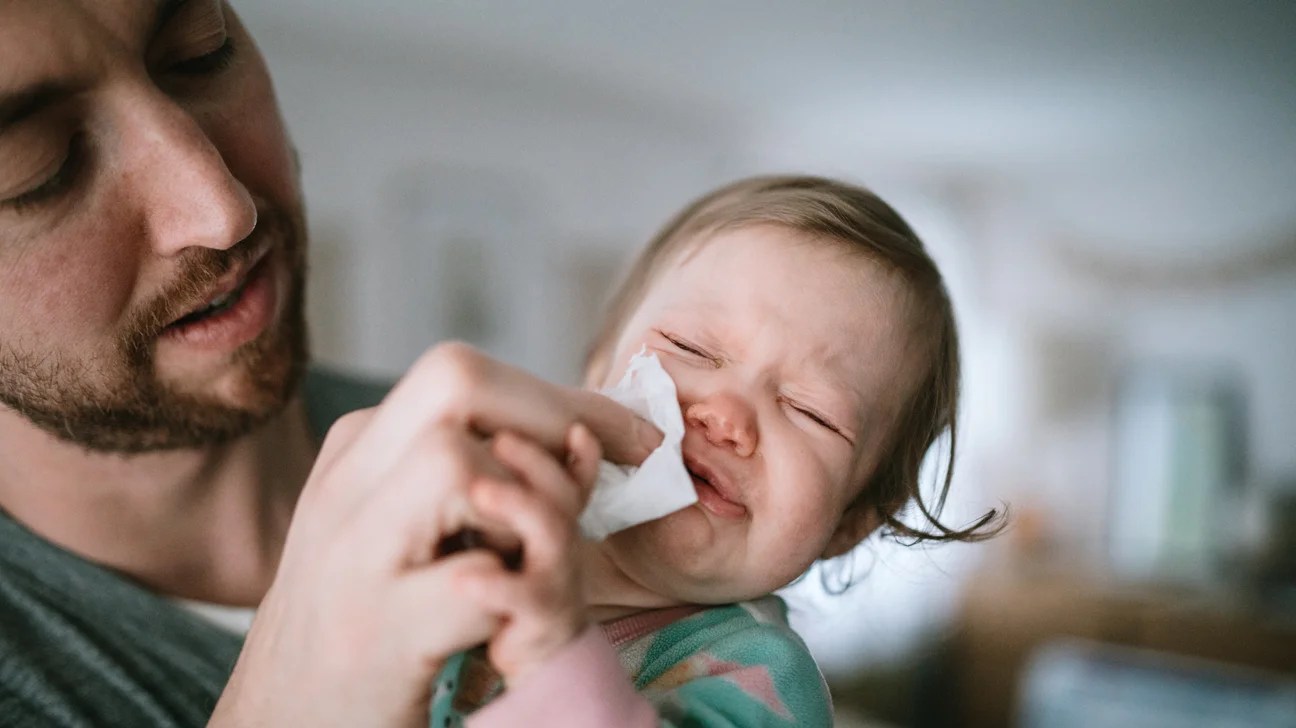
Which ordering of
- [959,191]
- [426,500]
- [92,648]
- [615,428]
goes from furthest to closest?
[959,191] < [92,648] < [615,428] < [426,500]

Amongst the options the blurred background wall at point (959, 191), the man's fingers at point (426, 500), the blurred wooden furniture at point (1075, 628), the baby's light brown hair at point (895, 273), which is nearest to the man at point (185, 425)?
the man's fingers at point (426, 500)

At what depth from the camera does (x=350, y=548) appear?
0.61 metres

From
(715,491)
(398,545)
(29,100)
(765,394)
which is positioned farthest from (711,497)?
(29,100)

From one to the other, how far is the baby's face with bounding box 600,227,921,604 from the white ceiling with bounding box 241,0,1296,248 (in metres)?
3.91

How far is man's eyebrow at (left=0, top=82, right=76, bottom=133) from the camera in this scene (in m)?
0.87

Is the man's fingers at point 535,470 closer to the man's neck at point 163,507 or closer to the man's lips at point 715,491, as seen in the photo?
the man's lips at point 715,491

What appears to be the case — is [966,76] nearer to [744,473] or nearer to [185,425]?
[744,473]

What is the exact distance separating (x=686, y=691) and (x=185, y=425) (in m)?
0.71

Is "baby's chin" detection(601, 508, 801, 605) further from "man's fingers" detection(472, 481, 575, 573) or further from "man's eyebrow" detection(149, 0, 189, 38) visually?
"man's eyebrow" detection(149, 0, 189, 38)

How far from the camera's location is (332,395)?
1.49 meters

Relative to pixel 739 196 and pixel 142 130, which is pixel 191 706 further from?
pixel 739 196

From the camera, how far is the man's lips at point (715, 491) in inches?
36.1

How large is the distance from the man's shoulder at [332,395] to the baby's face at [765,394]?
23.1 inches

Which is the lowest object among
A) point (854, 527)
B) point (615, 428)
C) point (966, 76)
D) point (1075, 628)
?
point (1075, 628)
